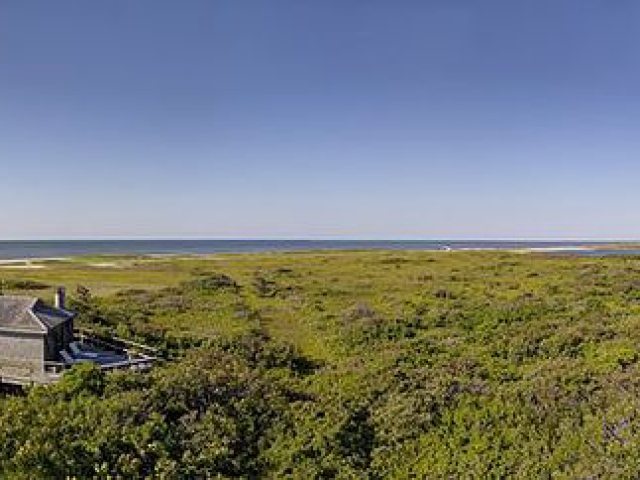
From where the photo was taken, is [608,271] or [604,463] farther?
[608,271]

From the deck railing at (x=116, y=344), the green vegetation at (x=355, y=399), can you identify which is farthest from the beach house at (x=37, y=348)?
the green vegetation at (x=355, y=399)

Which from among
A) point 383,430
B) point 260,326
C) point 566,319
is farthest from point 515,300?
point 383,430

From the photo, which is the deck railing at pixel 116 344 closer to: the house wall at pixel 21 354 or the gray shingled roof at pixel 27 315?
the gray shingled roof at pixel 27 315

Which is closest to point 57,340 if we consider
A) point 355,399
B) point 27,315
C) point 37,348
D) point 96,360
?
point 37,348

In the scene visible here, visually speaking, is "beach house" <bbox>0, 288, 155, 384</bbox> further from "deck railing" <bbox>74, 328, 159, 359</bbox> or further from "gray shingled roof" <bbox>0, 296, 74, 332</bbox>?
"deck railing" <bbox>74, 328, 159, 359</bbox>

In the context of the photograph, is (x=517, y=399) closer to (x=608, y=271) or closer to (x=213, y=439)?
(x=213, y=439)

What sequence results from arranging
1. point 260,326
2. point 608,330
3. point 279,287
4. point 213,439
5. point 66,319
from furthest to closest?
1. point 279,287
2. point 260,326
3. point 608,330
4. point 66,319
5. point 213,439
